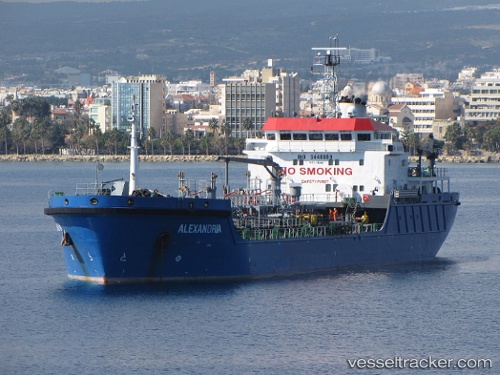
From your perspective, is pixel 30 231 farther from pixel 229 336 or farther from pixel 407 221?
pixel 229 336

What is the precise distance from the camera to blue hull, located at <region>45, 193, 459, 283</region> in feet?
115

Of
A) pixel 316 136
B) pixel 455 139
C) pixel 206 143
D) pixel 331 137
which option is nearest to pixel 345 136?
pixel 331 137

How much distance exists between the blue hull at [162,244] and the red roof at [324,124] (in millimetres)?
5221

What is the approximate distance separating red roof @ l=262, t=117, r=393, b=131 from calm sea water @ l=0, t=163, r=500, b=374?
475 cm

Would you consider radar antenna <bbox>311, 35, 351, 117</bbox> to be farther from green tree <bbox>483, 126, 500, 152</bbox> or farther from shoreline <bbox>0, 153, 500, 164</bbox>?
green tree <bbox>483, 126, 500, 152</bbox>

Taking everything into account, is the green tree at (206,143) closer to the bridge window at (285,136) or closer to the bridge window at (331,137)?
the bridge window at (285,136)

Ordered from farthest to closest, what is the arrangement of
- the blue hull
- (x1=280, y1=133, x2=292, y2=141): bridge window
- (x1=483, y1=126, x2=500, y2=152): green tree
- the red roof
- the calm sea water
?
1. (x1=483, y1=126, x2=500, y2=152): green tree
2. (x1=280, y1=133, x2=292, y2=141): bridge window
3. the red roof
4. the blue hull
5. the calm sea water

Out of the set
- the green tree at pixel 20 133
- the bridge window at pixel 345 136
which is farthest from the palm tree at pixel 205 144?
the bridge window at pixel 345 136

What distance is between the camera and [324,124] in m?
43.9

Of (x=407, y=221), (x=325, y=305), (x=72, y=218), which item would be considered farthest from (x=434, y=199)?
(x=72, y=218)

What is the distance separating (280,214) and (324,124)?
4464mm

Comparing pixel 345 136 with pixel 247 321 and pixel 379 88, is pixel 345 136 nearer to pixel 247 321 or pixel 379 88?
pixel 379 88

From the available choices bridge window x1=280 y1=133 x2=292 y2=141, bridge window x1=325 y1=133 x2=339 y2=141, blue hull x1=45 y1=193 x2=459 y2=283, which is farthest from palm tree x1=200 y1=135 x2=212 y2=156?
blue hull x1=45 y1=193 x2=459 y2=283

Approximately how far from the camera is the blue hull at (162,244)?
35.1 meters
